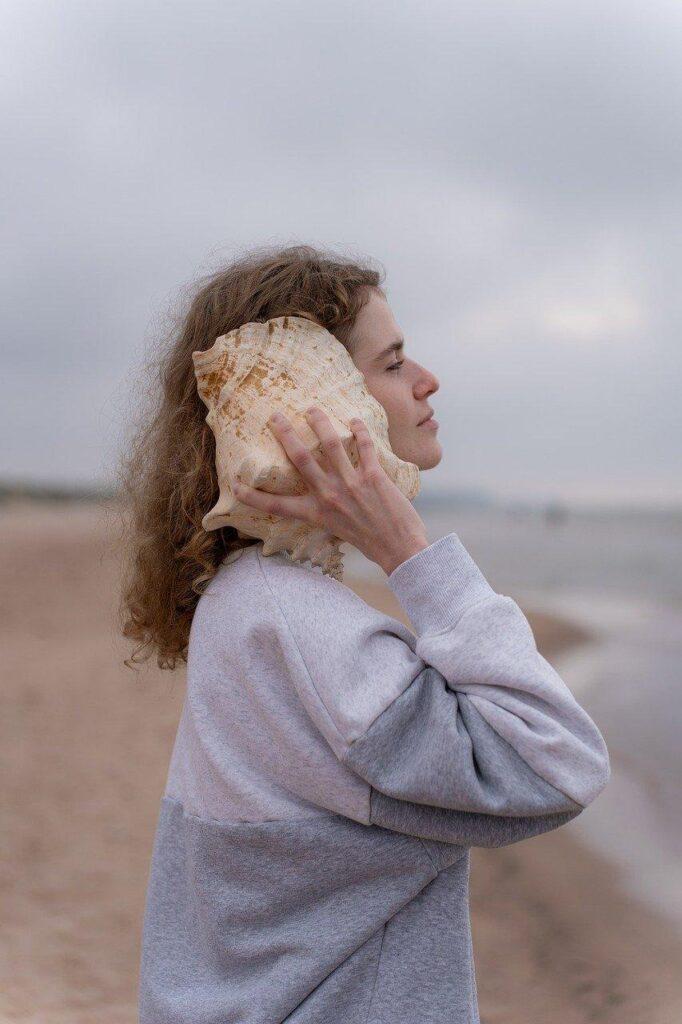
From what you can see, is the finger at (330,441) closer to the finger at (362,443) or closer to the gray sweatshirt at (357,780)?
the finger at (362,443)

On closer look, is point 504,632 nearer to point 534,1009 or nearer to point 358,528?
point 358,528

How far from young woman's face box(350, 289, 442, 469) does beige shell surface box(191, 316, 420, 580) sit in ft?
0.31

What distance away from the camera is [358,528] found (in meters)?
1.47

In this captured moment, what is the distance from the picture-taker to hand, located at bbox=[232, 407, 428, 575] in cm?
144

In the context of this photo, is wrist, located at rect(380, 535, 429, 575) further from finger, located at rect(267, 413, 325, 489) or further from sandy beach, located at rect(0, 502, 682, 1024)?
sandy beach, located at rect(0, 502, 682, 1024)

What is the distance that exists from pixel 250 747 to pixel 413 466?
528 millimetres

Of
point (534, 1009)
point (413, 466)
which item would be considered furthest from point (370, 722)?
point (534, 1009)

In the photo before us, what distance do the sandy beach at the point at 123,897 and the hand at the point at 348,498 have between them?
2.22 feet

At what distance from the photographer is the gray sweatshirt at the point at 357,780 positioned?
4.27 ft

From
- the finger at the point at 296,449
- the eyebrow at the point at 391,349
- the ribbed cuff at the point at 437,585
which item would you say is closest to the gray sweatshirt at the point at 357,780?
the ribbed cuff at the point at 437,585

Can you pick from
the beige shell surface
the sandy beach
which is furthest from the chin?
the sandy beach

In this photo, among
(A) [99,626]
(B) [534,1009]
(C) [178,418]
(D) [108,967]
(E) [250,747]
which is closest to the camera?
(E) [250,747]

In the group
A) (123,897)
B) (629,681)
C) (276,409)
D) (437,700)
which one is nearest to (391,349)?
(276,409)

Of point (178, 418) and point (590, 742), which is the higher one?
point (178, 418)
